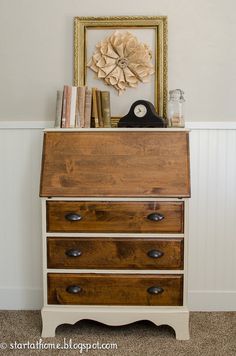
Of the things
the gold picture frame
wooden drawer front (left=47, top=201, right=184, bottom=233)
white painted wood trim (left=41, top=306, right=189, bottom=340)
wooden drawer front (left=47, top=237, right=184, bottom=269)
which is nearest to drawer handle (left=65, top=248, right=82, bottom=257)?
wooden drawer front (left=47, top=237, right=184, bottom=269)

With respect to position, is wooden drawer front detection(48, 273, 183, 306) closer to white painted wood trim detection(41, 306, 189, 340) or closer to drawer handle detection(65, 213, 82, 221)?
white painted wood trim detection(41, 306, 189, 340)

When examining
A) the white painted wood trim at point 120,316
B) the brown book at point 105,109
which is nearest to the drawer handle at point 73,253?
the white painted wood trim at point 120,316

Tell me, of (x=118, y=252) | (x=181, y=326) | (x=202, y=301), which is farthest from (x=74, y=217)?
(x=202, y=301)

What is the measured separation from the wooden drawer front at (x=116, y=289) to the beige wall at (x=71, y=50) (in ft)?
3.36

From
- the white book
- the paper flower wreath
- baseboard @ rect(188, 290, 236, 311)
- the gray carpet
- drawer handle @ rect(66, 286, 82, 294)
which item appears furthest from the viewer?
baseboard @ rect(188, 290, 236, 311)

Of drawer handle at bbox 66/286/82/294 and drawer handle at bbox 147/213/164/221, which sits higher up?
drawer handle at bbox 147/213/164/221

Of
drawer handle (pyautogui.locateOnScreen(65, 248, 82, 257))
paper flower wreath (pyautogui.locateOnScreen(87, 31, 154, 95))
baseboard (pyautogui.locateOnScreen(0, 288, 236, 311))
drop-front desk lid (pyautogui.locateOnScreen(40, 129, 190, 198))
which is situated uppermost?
paper flower wreath (pyautogui.locateOnScreen(87, 31, 154, 95))

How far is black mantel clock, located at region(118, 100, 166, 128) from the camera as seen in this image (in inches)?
93.7

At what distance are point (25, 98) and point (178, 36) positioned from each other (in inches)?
40.6

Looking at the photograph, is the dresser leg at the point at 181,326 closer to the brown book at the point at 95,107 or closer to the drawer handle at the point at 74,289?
the drawer handle at the point at 74,289

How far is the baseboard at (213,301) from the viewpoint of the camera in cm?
271

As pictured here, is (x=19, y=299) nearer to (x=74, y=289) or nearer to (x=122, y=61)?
(x=74, y=289)

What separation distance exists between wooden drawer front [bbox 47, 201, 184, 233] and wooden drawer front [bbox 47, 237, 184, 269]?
59 millimetres

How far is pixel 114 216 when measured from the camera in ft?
7.39
